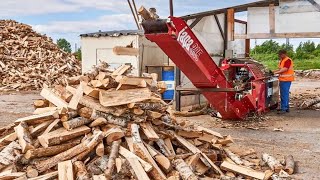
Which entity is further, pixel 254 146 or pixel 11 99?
pixel 11 99

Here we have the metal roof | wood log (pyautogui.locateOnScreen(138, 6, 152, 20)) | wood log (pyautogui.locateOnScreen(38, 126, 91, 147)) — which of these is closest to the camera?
wood log (pyautogui.locateOnScreen(38, 126, 91, 147))

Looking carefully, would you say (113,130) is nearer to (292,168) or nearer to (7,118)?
(292,168)

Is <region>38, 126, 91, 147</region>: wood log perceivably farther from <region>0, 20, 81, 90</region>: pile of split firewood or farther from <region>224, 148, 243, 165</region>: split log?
<region>0, 20, 81, 90</region>: pile of split firewood

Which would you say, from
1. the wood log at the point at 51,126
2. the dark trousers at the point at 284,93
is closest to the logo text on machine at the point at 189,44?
the wood log at the point at 51,126

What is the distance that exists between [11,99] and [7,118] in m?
6.26

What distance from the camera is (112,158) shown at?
677 cm

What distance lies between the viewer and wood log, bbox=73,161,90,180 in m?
6.45

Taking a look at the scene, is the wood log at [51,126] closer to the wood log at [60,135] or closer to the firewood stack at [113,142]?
the firewood stack at [113,142]

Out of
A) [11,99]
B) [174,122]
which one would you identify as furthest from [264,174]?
[11,99]

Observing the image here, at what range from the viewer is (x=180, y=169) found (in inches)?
274

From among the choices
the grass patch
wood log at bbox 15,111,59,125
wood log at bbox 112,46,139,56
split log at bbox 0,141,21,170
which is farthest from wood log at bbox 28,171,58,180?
the grass patch

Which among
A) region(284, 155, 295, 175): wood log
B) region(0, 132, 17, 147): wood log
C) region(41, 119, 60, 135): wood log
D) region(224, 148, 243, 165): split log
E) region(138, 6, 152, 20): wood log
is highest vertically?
region(138, 6, 152, 20): wood log

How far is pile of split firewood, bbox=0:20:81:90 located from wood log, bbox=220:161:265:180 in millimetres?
16906

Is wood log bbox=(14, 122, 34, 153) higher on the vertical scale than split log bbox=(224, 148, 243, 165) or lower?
higher
